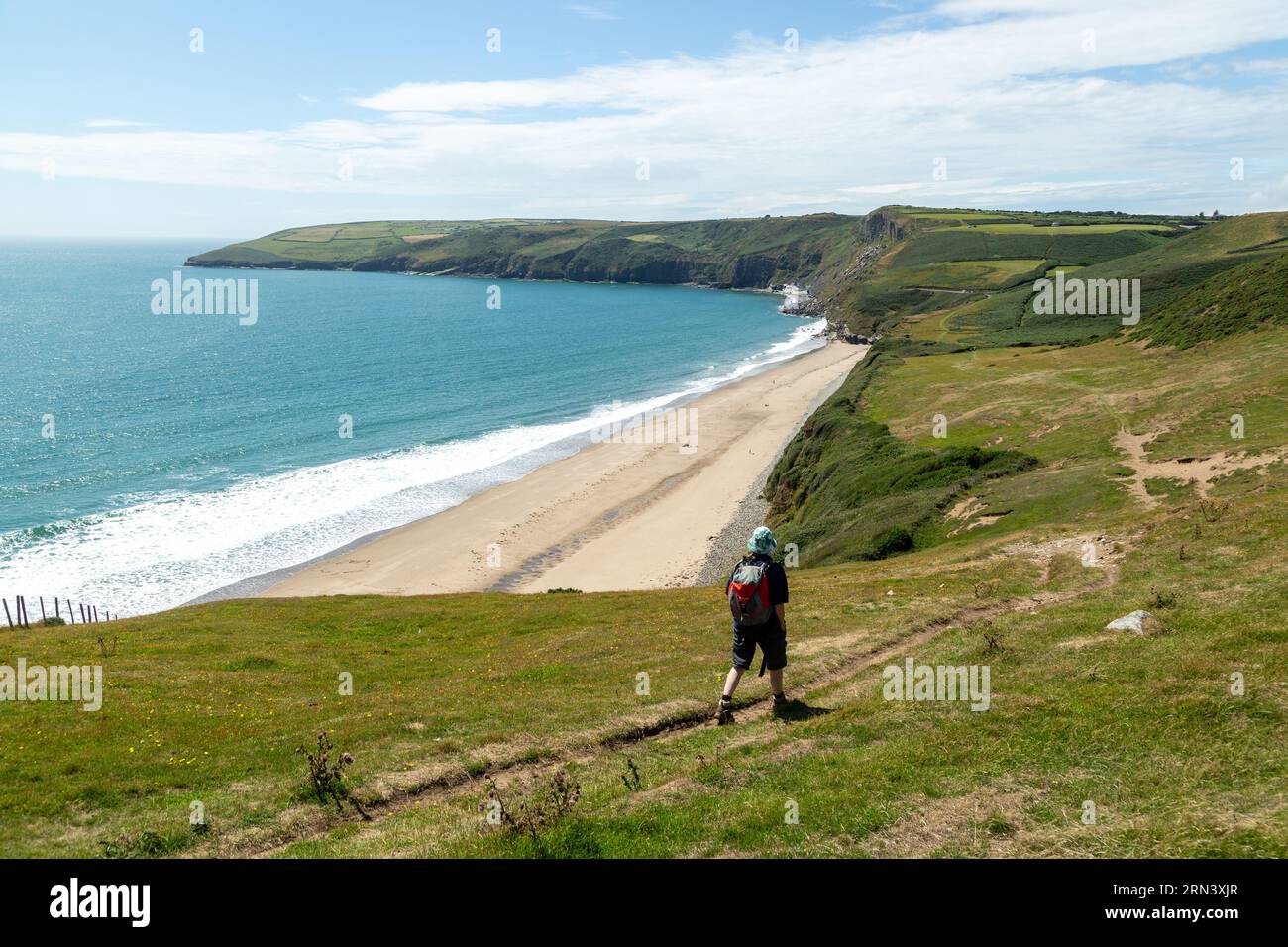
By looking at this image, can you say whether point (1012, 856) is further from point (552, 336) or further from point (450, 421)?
point (552, 336)

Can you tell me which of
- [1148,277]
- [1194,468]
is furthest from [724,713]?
[1148,277]

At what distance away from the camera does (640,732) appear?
15.3 m

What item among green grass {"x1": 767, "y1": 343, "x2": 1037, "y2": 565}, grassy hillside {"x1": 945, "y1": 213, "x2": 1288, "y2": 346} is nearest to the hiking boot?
green grass {"x1": 767, "y1": 343, "x2": 1037, "y2": 565}

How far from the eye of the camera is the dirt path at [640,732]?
11797mm

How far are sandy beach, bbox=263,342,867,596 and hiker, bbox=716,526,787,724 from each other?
35.1 meters

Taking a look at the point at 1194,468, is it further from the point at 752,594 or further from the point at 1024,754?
the point at 752,594

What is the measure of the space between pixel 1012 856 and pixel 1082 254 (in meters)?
185

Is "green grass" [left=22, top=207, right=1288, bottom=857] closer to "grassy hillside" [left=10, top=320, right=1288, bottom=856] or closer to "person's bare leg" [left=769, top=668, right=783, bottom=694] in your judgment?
"grassy hillside" [left=10, top=320, right=1288, bottom=856]

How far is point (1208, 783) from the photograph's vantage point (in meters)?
10.0

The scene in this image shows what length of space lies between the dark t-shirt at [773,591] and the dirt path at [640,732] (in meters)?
2.05

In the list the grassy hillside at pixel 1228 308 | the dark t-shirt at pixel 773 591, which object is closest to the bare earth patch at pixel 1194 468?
the dark t-shirt at pixel 773 591

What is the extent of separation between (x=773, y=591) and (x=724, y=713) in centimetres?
286

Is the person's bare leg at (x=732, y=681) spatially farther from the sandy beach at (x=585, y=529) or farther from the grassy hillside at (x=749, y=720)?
the sandy beach at (x=585, y=529)

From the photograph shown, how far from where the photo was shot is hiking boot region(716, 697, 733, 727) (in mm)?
14977
